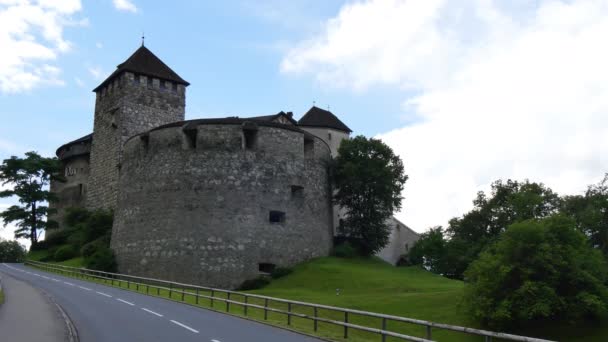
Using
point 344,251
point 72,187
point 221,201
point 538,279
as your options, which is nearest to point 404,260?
point 344,251

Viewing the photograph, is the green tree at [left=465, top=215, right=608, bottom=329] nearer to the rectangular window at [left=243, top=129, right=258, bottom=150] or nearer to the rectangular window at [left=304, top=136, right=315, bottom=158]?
the rectangular window at [left=243, top=129, right=258, bottom=150]

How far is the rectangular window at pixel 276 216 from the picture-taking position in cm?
4091

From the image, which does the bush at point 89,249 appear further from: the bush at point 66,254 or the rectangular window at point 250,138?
the rectangular window at point 250,138

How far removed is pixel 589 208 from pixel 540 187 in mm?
4869

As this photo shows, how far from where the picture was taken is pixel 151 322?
57.6 feet

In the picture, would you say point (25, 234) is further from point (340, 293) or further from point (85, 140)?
point (340, 293)

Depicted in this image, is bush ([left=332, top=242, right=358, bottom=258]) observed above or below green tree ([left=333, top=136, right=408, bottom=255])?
below

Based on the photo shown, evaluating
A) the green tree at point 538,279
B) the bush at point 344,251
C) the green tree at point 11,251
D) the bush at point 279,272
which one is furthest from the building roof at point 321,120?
the green tree at point 11,251

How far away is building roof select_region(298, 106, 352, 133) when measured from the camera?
60188mm

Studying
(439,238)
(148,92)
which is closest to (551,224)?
(439,238)

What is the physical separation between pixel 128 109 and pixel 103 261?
2006 centimetres

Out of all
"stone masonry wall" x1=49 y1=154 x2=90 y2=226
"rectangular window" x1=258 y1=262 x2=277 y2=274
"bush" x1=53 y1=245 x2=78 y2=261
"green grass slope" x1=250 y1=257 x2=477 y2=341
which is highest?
"stone masonry wall" x1=49 y1=154 x2=90 y2=226

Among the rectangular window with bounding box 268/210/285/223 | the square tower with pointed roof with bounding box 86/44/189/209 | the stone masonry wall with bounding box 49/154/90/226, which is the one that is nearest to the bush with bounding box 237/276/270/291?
the rectangular window with bounding box 268/210/285/223

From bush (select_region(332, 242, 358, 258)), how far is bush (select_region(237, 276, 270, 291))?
294 inches
